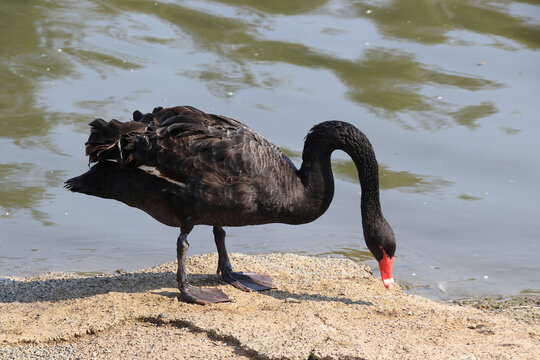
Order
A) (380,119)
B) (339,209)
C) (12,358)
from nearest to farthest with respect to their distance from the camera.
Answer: (12,358) → (339,209) → (380,119)

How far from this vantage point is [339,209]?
26.1 feet

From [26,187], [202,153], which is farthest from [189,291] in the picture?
[26,187]

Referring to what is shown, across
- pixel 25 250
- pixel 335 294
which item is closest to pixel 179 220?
pixel 335 294

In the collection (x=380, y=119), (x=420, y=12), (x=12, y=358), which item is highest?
(x=420, y=12)

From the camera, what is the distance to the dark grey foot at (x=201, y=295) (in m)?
5.30

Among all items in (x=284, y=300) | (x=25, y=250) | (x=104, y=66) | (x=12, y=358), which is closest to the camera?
(x=12, y=358)

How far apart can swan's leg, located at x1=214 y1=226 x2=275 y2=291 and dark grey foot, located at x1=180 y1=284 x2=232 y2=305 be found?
272 millimetres

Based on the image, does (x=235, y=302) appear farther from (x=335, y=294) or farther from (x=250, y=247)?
(x=250, y=247)

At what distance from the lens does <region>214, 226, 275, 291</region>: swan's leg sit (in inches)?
225

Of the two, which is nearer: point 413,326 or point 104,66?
point 413,326

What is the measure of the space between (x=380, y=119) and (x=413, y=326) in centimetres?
491

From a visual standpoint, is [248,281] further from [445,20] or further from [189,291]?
[445,20]

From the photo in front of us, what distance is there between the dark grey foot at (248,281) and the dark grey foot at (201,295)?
25 cm

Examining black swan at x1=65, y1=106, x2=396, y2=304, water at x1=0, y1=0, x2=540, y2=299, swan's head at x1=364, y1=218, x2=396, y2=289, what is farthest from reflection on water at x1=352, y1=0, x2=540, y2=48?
swan's head at x1=364, y1=218, x2=396, y2=289
